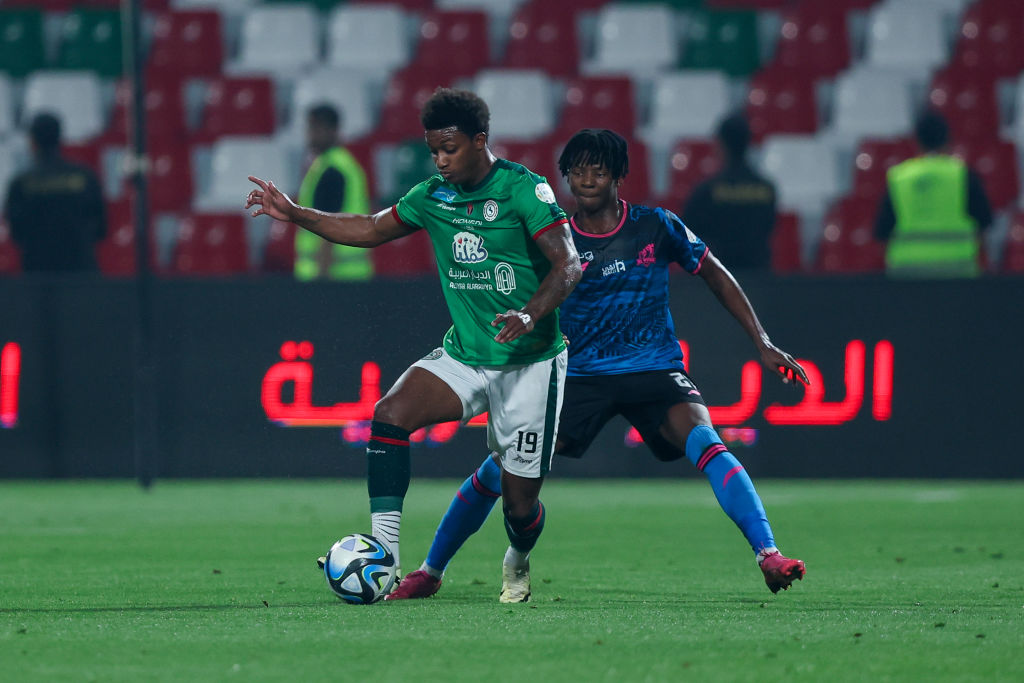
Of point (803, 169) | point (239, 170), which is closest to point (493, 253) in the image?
point (803, 169)

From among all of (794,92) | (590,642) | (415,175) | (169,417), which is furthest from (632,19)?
(590,642)

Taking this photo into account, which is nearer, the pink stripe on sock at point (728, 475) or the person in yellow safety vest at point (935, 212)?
the pink stripe on sock at point (728, 475)

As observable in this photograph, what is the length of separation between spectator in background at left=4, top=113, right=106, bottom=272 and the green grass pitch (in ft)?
6.52

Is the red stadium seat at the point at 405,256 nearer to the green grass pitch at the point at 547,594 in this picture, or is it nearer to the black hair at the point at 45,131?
the black hair at the point at 45,131

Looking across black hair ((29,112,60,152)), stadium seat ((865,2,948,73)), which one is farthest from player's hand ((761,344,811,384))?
stadium seat ((865,2,948,73))

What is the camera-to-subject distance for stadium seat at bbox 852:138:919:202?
46.6 feet

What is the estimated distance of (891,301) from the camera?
11109 mm

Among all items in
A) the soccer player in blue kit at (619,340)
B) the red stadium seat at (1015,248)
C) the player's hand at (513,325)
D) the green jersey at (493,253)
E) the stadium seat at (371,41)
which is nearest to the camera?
the player's hand at (513,325)

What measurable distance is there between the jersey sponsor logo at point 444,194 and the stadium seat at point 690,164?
8.12 metres

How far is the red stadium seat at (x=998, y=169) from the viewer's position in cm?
1416

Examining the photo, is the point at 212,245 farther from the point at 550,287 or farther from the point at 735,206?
the point at 550,287

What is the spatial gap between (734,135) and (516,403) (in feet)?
20.1

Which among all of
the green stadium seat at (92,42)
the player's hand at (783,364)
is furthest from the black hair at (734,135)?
the green stadium seat at (92,42)

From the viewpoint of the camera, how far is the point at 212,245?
14.0m
